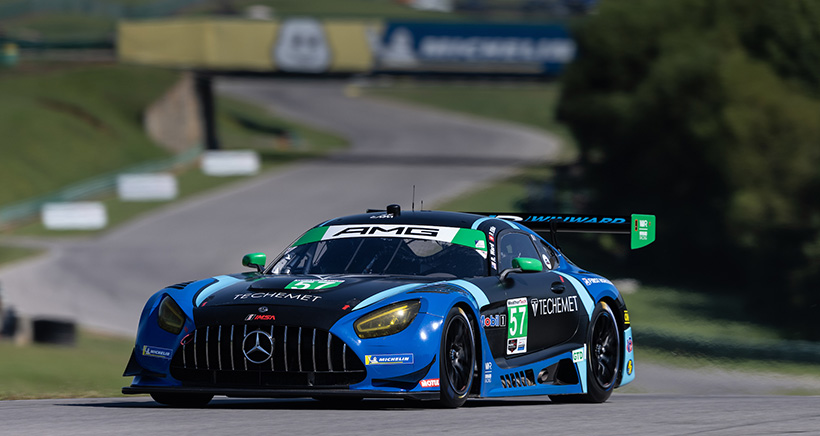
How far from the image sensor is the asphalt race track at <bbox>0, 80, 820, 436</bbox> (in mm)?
7113

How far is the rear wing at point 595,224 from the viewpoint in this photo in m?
10.7

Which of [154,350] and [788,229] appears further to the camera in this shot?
[788,229]

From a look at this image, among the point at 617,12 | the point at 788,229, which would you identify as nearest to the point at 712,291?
the point at 788,229

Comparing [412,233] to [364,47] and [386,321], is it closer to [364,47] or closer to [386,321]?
[386,321]

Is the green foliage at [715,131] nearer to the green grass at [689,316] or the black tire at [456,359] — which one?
the green grass at [689,316]

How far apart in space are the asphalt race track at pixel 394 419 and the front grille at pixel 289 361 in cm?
20

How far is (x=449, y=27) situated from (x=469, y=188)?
817 cm

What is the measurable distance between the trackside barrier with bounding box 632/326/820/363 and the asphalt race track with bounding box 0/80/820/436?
35cm

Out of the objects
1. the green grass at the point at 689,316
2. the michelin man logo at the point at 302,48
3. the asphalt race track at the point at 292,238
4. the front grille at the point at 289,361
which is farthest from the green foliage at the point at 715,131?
the front grille at the point at 289,361

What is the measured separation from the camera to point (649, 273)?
23.2 metres

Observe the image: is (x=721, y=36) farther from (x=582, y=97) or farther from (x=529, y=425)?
(x=529, y=425)

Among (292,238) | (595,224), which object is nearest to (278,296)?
(595,224)

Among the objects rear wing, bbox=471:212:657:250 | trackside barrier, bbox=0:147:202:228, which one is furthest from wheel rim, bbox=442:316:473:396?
trackside barrier, bbox=0:147:202:228

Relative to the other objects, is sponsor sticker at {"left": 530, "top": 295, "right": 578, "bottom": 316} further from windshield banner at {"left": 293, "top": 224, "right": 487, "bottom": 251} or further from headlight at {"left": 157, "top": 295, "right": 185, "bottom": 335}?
headlight at {"left": 157, "top": 295, "right": 185, "bottom": 335}
